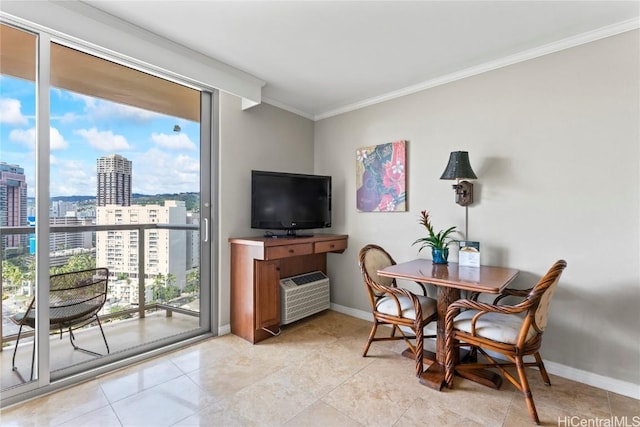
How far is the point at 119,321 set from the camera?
2.55 meters

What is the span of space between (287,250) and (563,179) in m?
2.35

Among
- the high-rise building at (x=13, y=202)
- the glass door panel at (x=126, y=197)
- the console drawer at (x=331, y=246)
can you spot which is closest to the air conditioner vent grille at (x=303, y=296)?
the console drawer at (x=331, y=246)

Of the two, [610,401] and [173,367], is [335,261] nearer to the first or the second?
[173,367]

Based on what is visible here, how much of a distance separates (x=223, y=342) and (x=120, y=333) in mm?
862

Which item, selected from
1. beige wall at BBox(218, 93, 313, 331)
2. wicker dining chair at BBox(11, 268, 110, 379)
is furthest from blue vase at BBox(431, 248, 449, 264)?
wicker dining chair at BBox(11, 268, 110, 379)

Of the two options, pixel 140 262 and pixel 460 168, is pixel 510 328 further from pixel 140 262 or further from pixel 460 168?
pixel 140 262

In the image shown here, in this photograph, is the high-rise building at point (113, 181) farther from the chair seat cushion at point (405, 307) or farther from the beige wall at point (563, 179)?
the beige wall at point (563, 179)

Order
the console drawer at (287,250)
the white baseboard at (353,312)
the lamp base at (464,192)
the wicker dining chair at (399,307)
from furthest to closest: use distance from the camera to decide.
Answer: the white baseboard at (353,312) → the console drawer at (287,250) → the lamp base at (464,192) → the wicker dining chair at (399,307)

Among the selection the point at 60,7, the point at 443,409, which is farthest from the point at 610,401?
the point at 60,7

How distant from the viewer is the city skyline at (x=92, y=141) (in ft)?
6.29

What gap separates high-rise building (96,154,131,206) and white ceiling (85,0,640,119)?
1.04 m

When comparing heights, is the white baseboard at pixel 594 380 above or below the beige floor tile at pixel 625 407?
above

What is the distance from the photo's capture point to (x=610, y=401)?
1.94 metres

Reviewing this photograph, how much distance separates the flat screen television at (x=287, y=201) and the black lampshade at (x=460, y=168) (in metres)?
1.41
